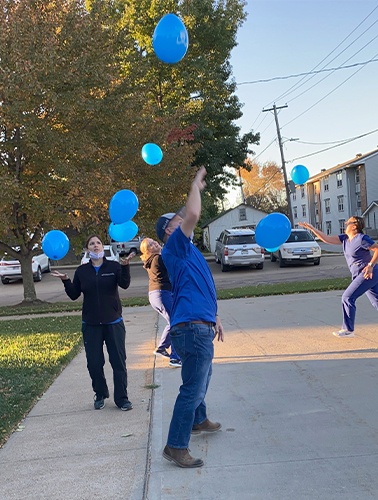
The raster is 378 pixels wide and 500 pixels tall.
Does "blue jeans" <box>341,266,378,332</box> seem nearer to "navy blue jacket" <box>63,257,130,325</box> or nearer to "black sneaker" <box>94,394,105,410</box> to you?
"navy blue jacket" <box>63,257,130,325</box>

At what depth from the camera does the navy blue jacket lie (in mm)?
5316

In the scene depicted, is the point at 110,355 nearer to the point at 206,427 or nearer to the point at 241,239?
the point at 206,427

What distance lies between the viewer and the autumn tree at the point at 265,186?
3022 inches

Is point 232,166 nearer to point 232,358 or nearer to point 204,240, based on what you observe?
point 204,240

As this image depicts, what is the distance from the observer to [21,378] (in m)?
6.53

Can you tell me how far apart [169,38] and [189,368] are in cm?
442

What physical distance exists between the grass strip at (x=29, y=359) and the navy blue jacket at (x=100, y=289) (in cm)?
123

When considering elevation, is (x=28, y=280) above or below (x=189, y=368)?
below

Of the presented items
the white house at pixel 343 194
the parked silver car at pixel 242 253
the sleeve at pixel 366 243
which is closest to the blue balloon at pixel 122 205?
the sleeve at pixel 366 243

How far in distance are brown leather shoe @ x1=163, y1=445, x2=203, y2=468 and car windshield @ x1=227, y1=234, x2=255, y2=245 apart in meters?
20.4

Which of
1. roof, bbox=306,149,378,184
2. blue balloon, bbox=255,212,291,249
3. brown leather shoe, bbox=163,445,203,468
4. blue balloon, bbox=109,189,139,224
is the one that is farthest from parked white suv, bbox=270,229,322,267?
roof, bbox=306,149,378,184

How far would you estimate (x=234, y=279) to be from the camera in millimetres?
20625

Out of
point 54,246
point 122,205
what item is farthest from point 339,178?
point 54,246

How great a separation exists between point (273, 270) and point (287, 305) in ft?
38.3
